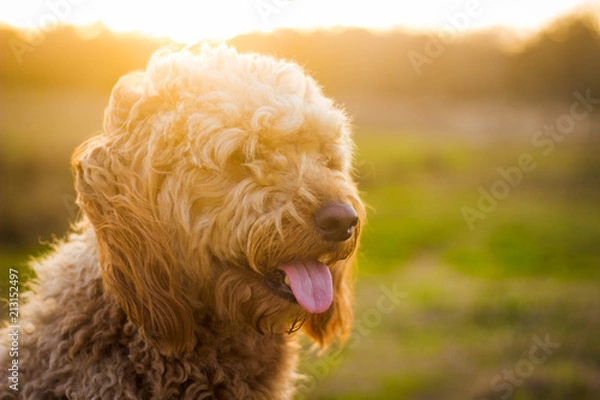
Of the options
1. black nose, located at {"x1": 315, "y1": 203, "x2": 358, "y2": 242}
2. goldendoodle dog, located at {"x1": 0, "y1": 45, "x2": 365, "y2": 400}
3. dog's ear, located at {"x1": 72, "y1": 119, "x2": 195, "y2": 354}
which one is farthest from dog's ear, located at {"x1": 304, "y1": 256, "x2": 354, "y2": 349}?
dog's ear, located at {"x1": 72, "y1": 119, "x2": 195, "y2": 354}

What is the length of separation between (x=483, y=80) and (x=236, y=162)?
57.9 feet

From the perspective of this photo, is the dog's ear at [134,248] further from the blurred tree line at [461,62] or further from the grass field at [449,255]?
the blurred tree line at [461,62]

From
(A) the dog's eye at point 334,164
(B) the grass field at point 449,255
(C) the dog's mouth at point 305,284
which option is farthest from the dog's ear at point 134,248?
(B) the grass field at point 449,255

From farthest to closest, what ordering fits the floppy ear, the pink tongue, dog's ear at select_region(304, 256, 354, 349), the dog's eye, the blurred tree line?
1. the blurred tree line
2. dog's ear at select_region(304, 256, 354, 349)
3. the dog's eye
4. the pink tongue
5. the floppy ear

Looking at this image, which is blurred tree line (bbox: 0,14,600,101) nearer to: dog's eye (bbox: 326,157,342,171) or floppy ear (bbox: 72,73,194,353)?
dog's eye (bbox: 326,157,342,171)

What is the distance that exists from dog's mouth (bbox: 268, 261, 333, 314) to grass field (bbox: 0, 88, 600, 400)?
1978 mm

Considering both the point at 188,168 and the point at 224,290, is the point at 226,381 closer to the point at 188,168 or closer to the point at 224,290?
the point at 224,290

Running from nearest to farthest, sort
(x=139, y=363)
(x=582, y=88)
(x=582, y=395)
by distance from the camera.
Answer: (x=139, y=363) → (x=582, y=395) → (x=582, y=88)

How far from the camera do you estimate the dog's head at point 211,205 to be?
258cm

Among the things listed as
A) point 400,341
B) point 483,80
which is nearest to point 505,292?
point 400,341

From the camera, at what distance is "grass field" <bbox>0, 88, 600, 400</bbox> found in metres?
6.12

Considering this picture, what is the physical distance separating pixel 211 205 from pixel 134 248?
39 cm

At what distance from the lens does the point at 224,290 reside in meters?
2.69

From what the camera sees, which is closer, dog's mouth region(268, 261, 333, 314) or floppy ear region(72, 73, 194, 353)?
floppy ear region(72, 73, 194, 353)
